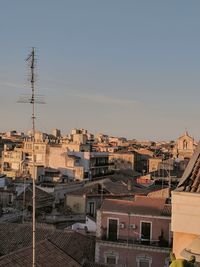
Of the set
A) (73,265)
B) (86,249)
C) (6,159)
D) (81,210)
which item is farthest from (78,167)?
(73,265)

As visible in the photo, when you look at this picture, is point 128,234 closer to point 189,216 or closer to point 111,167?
point 189,216

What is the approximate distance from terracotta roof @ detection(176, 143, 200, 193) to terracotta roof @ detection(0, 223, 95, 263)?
13.4 m

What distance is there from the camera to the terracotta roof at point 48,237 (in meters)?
19.8

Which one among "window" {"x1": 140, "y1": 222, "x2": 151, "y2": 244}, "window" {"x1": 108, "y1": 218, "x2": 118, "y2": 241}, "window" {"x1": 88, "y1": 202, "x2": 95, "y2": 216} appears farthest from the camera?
"window" {"x1": 88, "y1": 202, "x2": 95, "y2": 216}

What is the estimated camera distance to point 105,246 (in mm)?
20828

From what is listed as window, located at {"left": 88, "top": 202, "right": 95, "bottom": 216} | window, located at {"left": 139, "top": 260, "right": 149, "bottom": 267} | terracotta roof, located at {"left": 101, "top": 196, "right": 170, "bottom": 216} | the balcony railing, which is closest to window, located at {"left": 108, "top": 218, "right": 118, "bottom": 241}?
the balcony railing

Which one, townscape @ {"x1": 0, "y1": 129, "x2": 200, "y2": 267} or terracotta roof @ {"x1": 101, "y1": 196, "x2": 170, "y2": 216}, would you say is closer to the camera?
townscape @ {"x1": 0, "y1": 129, "x2": 200, "y2": 267}

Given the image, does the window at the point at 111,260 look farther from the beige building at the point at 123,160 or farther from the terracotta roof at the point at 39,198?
the beige building at the point at 123,160

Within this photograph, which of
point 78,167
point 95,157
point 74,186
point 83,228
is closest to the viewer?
point 83,228

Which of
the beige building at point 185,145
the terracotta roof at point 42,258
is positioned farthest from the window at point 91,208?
the beige building at point 185,145

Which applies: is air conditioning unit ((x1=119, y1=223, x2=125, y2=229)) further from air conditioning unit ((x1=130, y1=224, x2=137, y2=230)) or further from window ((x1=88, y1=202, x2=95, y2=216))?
window ((x1=88, y1=202, x2=95, y2=216))

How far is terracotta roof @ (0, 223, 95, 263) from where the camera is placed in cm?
1984

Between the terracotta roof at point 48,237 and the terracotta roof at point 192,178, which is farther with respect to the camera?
the terracotta roof at point 48,237

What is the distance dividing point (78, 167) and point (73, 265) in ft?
142
